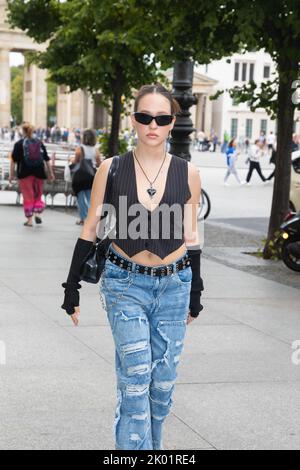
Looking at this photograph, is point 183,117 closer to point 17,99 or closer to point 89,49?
point 89,49

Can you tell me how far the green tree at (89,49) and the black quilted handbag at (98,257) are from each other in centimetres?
1256

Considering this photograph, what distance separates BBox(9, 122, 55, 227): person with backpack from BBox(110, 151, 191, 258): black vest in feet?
38.3

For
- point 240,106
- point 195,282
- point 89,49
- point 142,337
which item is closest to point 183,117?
point 89,49

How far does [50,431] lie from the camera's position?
189 inches

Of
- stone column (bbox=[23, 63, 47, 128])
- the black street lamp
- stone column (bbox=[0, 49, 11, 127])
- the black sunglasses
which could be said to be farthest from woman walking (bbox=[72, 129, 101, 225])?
stone column (bbox=[0, 49, 11, 127])

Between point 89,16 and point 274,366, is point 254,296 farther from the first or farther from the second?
point 89,16

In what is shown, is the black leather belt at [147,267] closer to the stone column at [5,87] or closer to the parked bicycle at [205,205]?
the parked bicycle at [205,205]

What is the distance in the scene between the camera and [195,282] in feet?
13.8

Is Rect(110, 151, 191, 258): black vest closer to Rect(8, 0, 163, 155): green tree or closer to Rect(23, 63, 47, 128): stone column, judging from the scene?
Rect(8, 0, 163, 155): green tree

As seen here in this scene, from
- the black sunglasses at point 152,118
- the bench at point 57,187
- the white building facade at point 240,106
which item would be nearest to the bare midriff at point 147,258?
the black sunglasses at point 152,118

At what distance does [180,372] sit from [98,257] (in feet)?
7.41

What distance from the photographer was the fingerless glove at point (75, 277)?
13.5 ft

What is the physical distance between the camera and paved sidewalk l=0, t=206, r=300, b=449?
4828 mm
